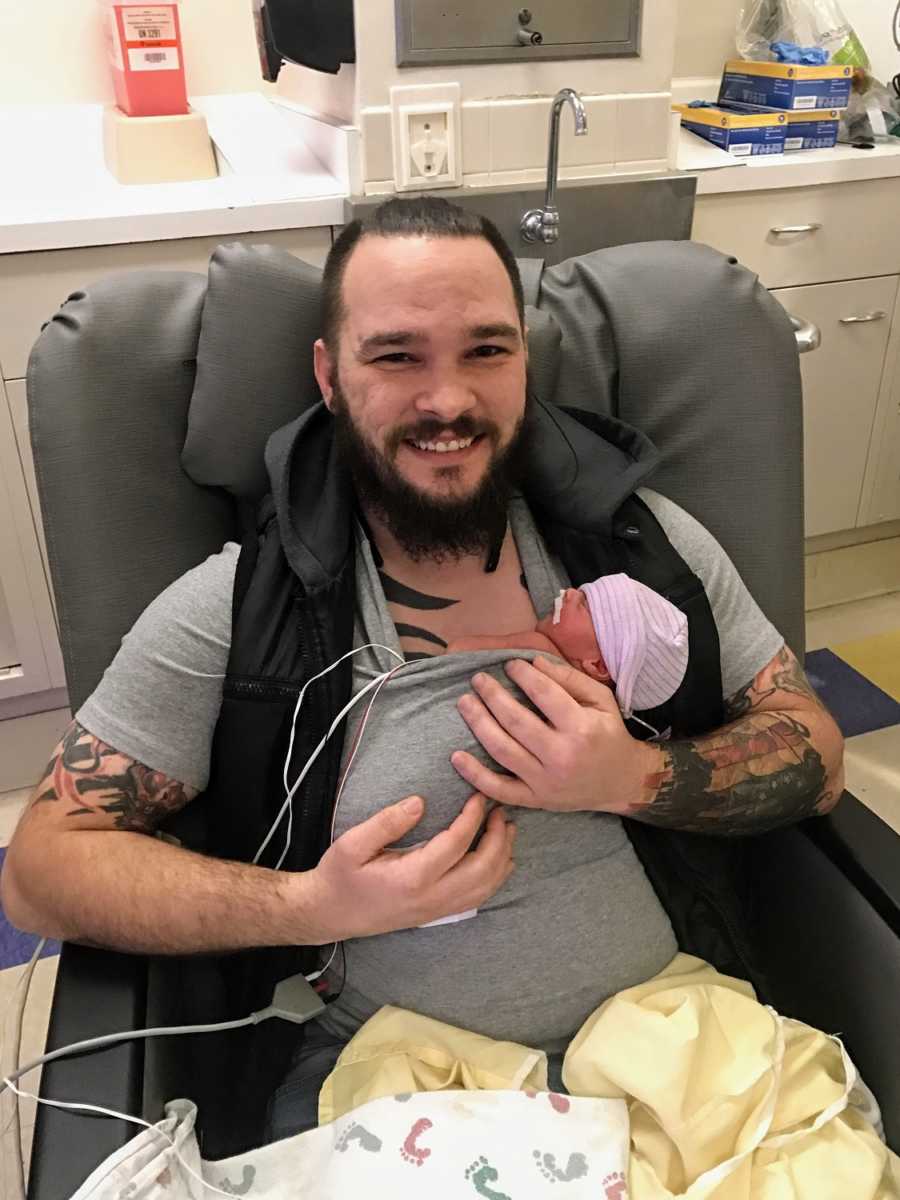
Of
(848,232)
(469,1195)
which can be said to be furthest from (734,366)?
(848,232)

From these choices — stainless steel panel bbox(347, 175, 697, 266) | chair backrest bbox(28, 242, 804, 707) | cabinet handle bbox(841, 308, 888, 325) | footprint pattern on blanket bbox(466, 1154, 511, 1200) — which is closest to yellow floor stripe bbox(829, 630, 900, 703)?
cabinet handle bbox(841, 308, 888, 325)

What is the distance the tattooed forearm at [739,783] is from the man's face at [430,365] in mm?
354

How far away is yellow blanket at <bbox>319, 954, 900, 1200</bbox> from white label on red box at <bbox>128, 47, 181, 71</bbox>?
5.71 ft

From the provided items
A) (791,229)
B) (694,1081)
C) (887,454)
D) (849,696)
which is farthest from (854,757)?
(694,1081)

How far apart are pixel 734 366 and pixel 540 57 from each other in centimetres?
89

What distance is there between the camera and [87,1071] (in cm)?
83

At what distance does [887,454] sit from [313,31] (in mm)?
1597

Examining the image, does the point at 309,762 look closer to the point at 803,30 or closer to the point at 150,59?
the point at 150,59

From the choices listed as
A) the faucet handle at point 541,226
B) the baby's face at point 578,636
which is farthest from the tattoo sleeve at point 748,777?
the faucet handle at point 541,226

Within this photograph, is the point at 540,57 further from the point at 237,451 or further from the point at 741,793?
the point at 741,793

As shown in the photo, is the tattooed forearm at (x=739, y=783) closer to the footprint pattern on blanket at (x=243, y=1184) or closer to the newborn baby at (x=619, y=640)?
the newborn baby at (x=619, y=640)

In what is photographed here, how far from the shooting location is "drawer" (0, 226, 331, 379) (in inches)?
65.4

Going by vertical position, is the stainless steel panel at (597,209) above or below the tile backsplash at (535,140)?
below

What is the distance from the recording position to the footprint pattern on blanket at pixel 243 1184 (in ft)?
2.89
